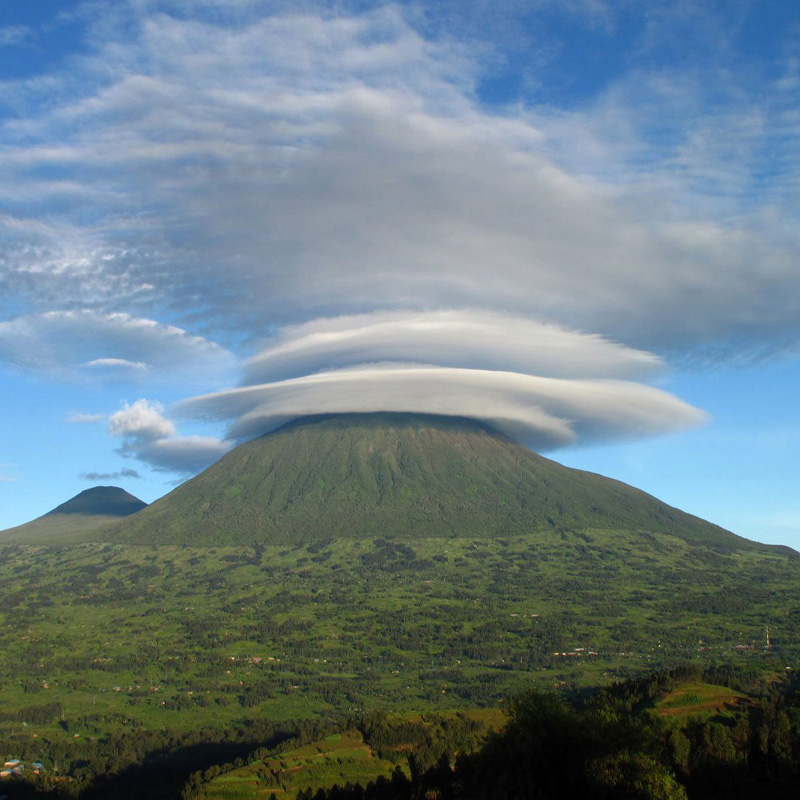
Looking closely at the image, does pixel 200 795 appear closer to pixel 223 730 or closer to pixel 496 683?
pixel 223 730

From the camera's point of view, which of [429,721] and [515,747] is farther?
[429,721]

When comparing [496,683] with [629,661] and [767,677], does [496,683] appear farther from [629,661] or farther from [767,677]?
[767,677]

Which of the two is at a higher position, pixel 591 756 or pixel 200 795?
pixel 591 756

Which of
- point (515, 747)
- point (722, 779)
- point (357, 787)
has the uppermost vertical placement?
point (515, 747)

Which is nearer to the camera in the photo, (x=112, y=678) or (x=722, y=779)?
(x=722, y=779)

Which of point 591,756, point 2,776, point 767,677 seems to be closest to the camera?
point 591,756

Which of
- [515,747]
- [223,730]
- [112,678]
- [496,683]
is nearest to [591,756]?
[515,747]

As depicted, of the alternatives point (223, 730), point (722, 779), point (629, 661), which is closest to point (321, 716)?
point (223, 730)

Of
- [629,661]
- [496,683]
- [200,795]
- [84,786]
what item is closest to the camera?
[200,795]

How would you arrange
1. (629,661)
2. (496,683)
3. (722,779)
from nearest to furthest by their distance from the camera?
(722,779)
(496,683)
(629,661)
